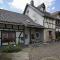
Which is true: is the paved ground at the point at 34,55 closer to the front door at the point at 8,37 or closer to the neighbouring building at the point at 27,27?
the front door at the point at 8,37

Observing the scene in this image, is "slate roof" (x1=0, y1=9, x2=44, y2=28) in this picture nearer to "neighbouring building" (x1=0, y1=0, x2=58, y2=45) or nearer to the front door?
"neighbouring building" (x1=0, y1=0, x2=58, y2=45)

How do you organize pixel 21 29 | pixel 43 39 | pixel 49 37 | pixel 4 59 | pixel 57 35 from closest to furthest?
pixel 4 59 → pixel 21 29 → pixel 43 39 → pixel 49 37 → pixel 57 35

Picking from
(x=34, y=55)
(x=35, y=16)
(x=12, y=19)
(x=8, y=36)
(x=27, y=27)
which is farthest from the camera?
(x=35, y=16)

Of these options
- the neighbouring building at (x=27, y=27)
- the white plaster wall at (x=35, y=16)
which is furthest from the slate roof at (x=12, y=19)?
the white plaster wall at (x=35, y=16)

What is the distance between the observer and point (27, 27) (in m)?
21.4

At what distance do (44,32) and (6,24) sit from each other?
30.4ft

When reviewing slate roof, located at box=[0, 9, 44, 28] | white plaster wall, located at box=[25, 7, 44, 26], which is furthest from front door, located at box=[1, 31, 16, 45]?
white plaster wall, located at box=[25, 7, 44, 26]

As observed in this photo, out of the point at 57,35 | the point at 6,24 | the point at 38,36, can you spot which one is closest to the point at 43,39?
the point at 38,36

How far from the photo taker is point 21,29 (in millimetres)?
20094

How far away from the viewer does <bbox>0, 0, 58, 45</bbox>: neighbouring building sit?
18094mm

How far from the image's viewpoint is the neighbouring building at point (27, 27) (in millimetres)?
18094

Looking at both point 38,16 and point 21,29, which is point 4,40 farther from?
point 38,16

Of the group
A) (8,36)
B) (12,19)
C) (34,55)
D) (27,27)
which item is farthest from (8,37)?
(34,55)

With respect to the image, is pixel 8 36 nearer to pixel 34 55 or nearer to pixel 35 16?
pixel 34 55
